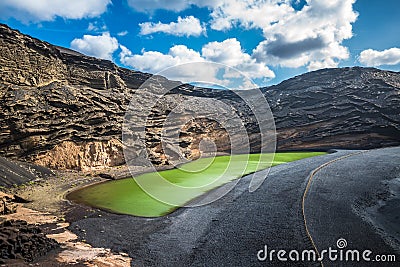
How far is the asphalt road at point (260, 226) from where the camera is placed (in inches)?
433

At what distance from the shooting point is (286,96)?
215 feet

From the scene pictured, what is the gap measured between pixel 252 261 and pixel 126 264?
194 inches

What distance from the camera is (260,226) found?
13.4m

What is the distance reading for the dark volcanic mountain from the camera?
30688 millimetres

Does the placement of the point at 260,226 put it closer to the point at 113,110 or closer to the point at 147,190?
the point at 147,190

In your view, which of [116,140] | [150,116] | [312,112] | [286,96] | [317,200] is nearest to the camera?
[317,200]

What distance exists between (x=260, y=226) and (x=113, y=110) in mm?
29694

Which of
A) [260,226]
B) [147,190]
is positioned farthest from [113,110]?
[260,226]

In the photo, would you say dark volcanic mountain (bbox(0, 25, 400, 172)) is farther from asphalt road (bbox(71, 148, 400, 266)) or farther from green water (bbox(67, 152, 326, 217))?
asphalt road (bbox(71, 148, 400, 266))

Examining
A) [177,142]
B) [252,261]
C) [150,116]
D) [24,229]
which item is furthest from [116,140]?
[252,261]

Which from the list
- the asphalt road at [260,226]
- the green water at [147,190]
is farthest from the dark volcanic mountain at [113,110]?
the asphalt road at [260,226]

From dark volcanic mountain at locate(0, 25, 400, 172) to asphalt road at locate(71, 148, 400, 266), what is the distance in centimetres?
1892

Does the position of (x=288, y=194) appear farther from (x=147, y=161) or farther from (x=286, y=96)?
(x=286, y=96)

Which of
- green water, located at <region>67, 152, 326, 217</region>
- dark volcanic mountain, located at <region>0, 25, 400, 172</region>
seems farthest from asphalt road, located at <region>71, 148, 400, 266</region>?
dark volcanic mountain, located at <region>0, 25, 400, 172</region>
